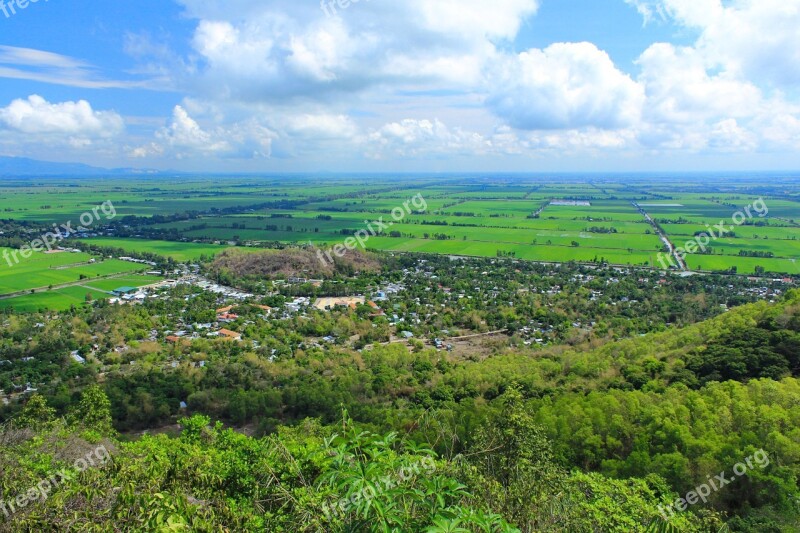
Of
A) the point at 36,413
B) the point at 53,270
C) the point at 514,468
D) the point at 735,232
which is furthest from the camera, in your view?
the point at 735,232

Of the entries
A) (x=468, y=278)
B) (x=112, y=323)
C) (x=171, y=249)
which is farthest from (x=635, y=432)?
(x=171, y=249)

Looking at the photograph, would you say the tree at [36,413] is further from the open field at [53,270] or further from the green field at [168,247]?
the green field at [168,247]

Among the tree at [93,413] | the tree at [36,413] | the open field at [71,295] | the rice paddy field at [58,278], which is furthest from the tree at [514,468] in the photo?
the rice paddy field at [58,278]

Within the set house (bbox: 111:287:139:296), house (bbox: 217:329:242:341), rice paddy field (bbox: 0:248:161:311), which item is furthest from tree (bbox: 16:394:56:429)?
house (bbox: 111:287:139:296)

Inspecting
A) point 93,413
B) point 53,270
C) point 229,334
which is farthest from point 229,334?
point 53,270

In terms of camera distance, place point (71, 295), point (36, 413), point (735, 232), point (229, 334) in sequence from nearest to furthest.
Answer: point (36, 413) → point (229, 334) → point (71, 295) → point (735, 232)

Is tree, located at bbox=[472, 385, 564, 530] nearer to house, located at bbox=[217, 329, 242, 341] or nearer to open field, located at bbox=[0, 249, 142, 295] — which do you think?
house, located at bbox=[217, 329, 242, 341]

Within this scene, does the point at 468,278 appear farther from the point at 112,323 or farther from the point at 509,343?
the point at 112,323

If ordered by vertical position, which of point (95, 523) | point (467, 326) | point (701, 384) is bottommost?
point (467, 326)

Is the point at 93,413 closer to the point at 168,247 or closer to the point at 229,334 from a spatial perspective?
the point at 229,334
